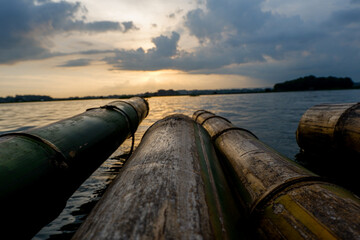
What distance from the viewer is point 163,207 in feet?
4.30

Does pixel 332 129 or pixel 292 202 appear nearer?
pixel 292 202

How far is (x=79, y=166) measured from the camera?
2697 mm

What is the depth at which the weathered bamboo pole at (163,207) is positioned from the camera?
3.76 feet

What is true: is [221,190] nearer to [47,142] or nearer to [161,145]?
[161,145]

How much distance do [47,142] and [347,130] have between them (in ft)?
17.2

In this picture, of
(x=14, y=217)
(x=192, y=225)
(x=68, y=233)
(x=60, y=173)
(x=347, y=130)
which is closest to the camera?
(x=192, y=225)

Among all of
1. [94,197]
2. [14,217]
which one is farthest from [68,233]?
[14,217]

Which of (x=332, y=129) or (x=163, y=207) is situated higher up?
(x=163, y=207)

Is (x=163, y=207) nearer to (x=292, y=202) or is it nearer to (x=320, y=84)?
(x=292, y=202)

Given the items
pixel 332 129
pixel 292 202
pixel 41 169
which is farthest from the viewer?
pixel 332 129

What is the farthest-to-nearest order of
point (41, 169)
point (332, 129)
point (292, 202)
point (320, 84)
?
point (320, 84), point (332, 129), point (41, 169), point (292, 202)

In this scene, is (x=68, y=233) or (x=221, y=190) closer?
(x=221, y=190)

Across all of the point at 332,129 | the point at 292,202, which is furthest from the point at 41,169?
the point at 332,129

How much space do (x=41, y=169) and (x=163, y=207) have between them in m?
1.53
